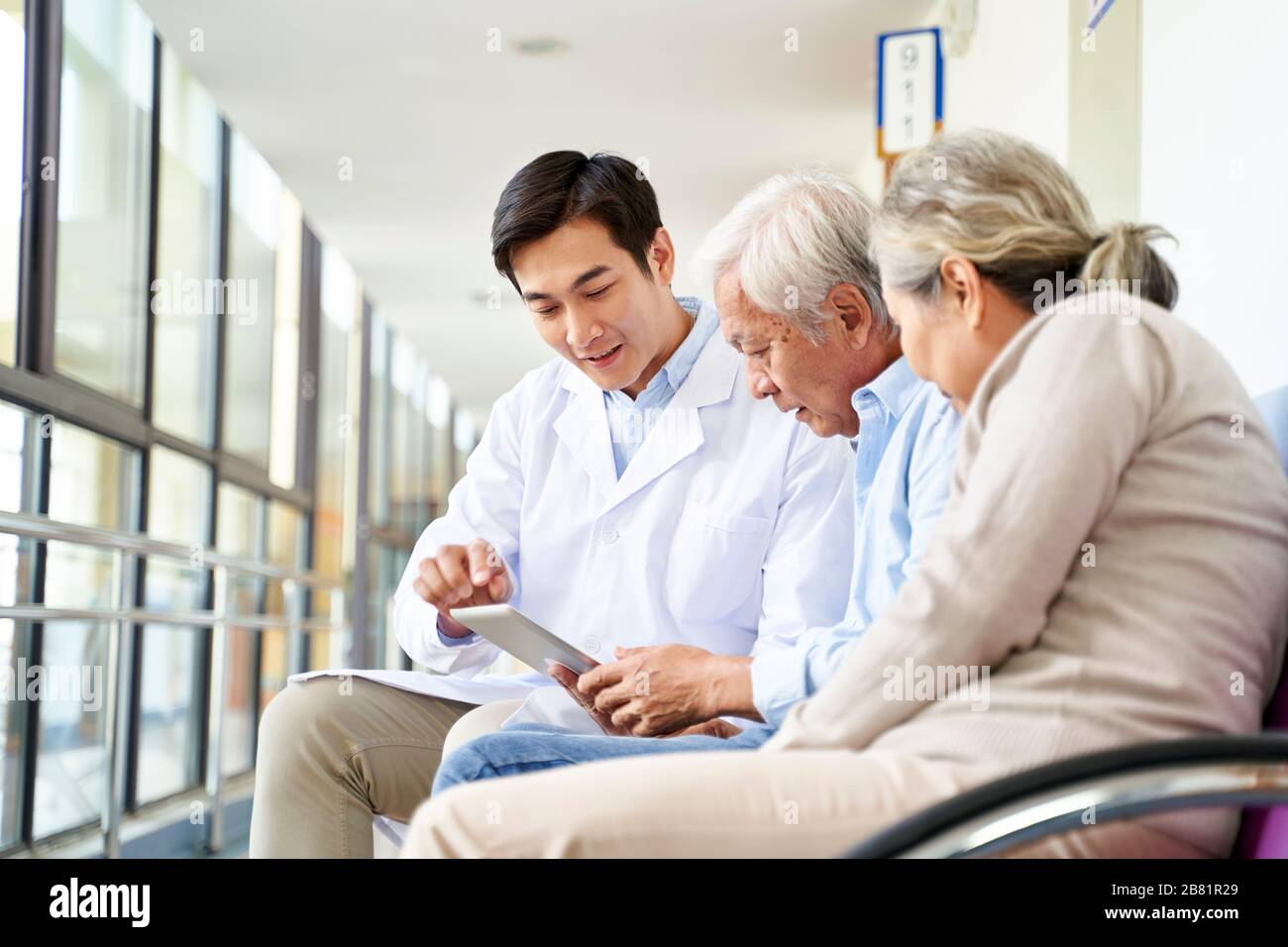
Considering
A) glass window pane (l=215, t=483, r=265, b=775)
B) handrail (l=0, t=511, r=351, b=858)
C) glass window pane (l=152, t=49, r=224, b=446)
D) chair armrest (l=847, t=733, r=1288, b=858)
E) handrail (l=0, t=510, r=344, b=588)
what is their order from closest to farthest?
chair armrest (l=847, t=733, r=1288, b=858)
handrail (l=0, t=510, r=344, b=588)
handrail (l=0, t=511, r=351, b=858)
glass window pane (l=152, t=49, r=224, b=446)
glass window pane (l=215, t=483, r=265, b=775)

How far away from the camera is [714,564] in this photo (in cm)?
207

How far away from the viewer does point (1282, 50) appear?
6.14 feet

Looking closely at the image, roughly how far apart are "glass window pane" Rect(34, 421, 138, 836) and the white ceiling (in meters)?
1.86

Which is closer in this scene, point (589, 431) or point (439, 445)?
point (589, 431)

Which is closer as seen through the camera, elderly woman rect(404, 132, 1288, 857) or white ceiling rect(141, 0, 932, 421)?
elderly woman rect(404, 132, 1288, 857)

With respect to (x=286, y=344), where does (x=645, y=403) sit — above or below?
below

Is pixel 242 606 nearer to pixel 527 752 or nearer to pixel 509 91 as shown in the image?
pixel 509 91

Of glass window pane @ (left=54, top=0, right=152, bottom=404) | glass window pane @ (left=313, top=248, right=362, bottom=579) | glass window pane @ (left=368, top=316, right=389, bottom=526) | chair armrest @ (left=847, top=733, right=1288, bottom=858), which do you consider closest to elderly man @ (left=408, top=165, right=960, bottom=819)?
chair armrest @ (left=847, top=733, right=1288, bottom=858)

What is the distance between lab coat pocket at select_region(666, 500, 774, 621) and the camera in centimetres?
207

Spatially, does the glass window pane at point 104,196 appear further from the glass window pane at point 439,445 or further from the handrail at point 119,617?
the glass window pane at point 439,445

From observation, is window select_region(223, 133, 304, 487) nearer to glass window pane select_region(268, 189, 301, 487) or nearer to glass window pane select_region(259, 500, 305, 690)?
glass window pane select_region(268, 189, 301, 487)

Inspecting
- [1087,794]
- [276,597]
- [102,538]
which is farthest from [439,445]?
[1087,794]

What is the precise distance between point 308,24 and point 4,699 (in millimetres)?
2803

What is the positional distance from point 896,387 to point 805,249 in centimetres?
23
